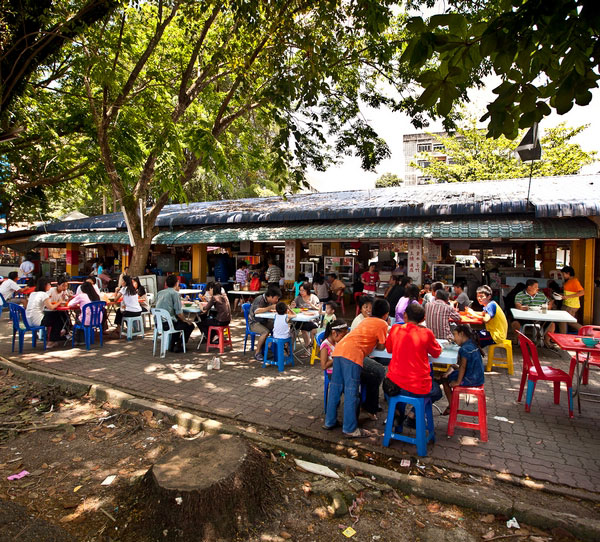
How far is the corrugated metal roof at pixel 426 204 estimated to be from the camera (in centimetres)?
909

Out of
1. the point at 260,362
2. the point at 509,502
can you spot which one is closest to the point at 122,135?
the point at 260,362

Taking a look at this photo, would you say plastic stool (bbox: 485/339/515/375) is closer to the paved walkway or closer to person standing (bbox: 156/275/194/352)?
the paved walkway

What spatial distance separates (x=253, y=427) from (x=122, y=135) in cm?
908

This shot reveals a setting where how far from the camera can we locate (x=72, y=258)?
58.0 feet

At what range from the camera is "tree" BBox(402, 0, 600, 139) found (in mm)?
2324

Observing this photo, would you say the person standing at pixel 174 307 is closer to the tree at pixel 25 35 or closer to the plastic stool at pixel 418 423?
the tree at pixel 25 35

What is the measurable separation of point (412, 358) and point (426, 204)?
7548 millimetres

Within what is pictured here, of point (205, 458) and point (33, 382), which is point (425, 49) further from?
point (33, 382)

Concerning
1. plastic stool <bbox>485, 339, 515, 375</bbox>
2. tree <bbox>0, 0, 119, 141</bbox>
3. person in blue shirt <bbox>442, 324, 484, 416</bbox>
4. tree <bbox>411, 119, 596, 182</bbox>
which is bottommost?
plastic stool <bbox>485, 339, 515, 375</bbox>

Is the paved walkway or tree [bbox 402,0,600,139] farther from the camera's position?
the paved walkway

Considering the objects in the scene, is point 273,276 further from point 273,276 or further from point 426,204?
point 426,204

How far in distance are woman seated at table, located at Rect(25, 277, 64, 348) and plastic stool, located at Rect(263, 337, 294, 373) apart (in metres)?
4.45

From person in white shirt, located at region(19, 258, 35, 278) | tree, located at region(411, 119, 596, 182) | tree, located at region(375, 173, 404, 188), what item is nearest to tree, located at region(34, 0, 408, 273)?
person in white shirt, located at region(19, 258, 35, 278)

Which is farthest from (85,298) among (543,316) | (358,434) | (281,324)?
(543,316)
